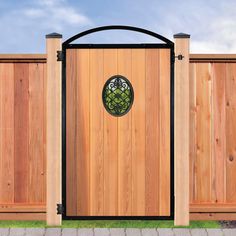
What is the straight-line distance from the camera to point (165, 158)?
6.03 metres

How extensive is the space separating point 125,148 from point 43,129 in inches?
40.8

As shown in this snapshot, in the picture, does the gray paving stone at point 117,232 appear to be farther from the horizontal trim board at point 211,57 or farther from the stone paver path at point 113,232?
the horizontal trim board at point 211,57

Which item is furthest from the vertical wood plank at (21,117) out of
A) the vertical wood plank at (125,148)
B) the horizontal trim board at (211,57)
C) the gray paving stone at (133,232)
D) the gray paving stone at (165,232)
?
the horizontal trim board at (211,57)

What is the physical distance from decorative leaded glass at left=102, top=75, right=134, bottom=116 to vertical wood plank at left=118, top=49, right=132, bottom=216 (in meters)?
0.07

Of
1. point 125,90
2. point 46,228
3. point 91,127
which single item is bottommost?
point 46,228

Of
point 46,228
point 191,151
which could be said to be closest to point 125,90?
point 191,151

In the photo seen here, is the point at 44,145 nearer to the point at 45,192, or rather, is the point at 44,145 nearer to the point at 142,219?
the point at 45,192

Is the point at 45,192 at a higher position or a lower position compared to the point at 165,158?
lower

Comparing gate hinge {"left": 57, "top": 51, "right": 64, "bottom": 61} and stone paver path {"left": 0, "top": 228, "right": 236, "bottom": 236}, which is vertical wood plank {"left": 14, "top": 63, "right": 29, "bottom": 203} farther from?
stone paver path {"left": 0, "top": 228, "right": 236, "bottom": 236}

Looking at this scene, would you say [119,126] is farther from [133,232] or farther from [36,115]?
[133,232]

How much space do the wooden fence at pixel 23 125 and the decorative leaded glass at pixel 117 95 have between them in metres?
0.79

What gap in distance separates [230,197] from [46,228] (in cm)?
232

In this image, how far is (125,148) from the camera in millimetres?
5988

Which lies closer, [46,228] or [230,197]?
[46,228]
